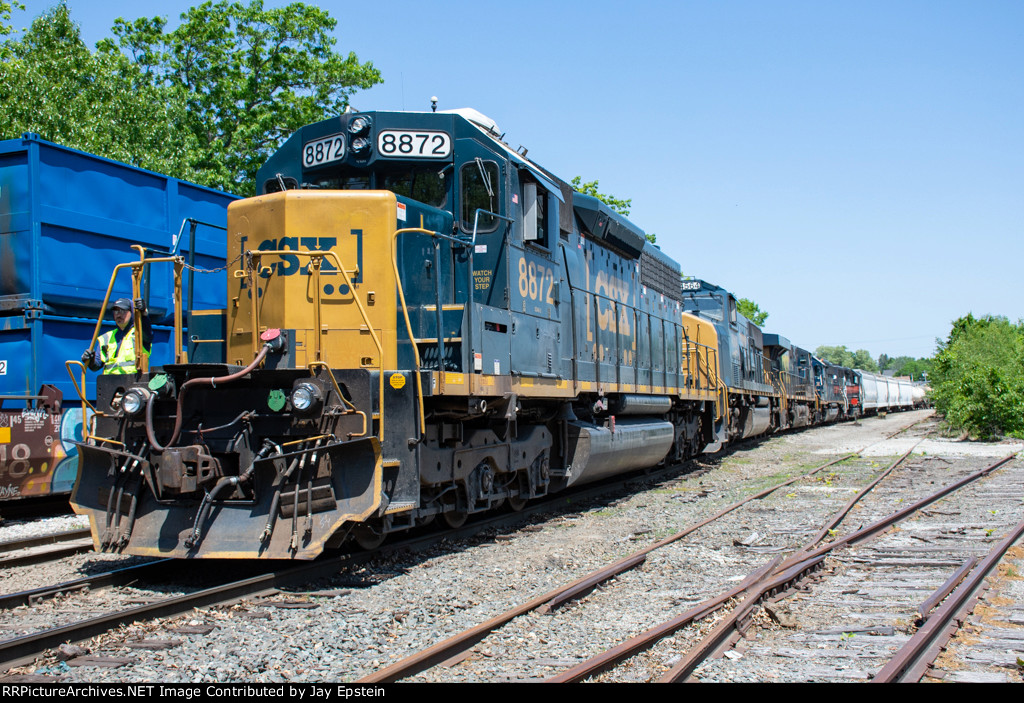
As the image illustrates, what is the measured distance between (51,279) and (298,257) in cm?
449

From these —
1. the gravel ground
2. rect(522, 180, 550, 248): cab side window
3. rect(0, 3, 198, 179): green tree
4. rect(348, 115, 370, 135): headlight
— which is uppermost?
rect(0, 3, 198, 179): green tree

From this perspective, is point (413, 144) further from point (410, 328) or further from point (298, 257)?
point (410, 328)

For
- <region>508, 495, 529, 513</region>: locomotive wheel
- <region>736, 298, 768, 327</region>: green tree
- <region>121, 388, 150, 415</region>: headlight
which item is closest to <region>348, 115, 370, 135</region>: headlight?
<region>121, 388, 150, 415</region>: headlight

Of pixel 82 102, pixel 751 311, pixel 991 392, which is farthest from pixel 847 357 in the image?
pixel 82 102

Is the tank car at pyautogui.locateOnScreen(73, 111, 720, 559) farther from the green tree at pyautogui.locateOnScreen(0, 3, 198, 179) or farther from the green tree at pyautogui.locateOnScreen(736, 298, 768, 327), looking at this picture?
the green tree at pyautogui.locateOnScreen(736, 298, 768, 327)

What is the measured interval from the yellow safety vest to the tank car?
530 mm

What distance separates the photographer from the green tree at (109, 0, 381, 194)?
21.2m

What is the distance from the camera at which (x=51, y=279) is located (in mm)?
8516

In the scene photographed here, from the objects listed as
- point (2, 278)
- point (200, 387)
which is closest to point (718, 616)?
point (200, 387)

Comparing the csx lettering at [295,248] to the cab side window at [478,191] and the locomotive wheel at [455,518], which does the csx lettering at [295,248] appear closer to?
the cab side window at [478,191]

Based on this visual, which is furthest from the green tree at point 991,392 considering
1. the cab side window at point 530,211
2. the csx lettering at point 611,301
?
the cab side window at point 530,211

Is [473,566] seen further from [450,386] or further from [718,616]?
[718,616]

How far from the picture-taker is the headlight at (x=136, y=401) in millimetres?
5230

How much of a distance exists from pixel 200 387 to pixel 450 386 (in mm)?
1703
